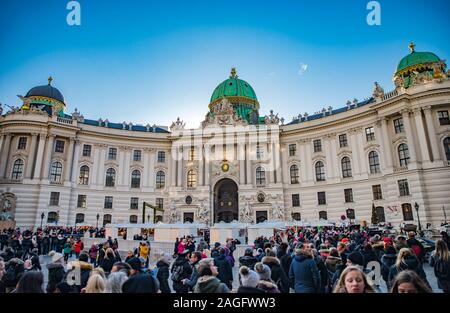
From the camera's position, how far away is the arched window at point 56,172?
3988 cm

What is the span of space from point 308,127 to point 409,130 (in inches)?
527

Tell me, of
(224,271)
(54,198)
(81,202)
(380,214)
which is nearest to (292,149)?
(380,214)

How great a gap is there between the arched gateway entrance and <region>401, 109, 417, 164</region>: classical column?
23.9 metres

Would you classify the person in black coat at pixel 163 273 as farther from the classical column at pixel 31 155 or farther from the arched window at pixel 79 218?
the classical column at pixel 31 155

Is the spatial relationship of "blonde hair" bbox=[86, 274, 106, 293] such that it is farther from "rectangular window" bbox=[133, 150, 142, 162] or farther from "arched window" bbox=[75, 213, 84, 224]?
"rectangular window" bbox=[133, 150, 142, 162]

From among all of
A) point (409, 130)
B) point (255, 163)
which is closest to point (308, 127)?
point (255, 163)

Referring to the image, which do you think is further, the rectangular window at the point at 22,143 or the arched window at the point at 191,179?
the arched window at the point at 191,179

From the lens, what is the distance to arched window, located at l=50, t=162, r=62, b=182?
3988 cm

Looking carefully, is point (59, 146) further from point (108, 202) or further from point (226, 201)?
point (226, 201)

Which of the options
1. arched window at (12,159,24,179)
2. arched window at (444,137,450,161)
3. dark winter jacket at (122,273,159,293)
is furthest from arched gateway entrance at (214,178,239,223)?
dark winter jacket at (122,273,159,293)

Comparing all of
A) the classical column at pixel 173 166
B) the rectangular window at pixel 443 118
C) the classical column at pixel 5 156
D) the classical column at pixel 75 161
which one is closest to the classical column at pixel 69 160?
the classical column at pixel 75 161

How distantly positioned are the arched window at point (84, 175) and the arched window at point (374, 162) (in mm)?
40660

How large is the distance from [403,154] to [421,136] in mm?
2836
